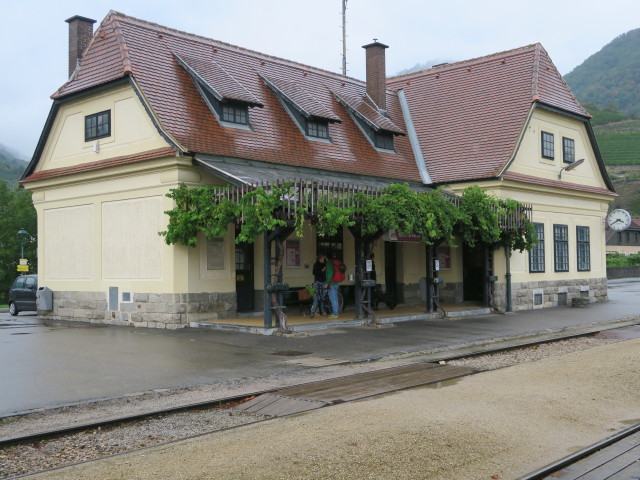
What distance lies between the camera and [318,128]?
22.4 metres

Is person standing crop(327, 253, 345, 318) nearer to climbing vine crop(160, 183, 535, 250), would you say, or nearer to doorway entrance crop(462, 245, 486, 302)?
climbing vine crop(160, 183, 535, 250)

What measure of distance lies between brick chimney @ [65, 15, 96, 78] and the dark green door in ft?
27.4

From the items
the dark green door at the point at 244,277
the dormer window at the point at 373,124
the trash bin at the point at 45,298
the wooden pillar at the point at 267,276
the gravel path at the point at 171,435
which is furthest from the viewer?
the dormer window at the point at 373,124

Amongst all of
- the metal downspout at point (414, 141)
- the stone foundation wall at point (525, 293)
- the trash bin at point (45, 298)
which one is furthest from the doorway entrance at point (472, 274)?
the trash bin at point (45, 298)

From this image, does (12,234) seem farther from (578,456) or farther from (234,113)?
(578,456)

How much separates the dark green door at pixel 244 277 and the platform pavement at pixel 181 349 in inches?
102

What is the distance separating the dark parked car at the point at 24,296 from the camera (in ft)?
82.4

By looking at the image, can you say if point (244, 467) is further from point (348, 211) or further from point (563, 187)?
point (563, 187)

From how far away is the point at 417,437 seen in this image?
716 centimetres

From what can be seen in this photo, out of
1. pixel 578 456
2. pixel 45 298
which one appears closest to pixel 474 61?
pixel 45 298

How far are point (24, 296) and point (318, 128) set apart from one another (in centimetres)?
1182

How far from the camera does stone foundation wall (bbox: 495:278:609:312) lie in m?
24.1

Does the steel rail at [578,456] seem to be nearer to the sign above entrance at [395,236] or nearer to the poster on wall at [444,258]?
the sign above entrance at [395,236]

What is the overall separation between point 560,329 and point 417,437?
1218 centimetres
